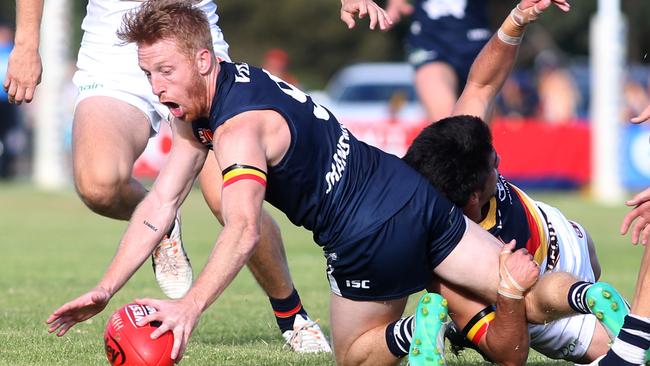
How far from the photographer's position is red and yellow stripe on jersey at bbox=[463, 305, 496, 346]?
5469mm

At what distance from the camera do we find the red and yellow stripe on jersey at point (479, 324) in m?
5.47

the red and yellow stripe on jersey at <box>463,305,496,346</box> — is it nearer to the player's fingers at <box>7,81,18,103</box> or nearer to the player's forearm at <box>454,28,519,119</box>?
the player's forearm at <box>454,28,519,119</box>

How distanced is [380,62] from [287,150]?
3871 centimetres

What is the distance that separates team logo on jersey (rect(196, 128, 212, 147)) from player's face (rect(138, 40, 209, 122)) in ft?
0.77

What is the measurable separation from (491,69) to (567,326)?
1523 millimetres

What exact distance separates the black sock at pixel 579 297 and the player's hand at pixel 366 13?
5.07 ft

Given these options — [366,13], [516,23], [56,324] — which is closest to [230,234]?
[56,324]

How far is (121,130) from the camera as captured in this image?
6.51 m

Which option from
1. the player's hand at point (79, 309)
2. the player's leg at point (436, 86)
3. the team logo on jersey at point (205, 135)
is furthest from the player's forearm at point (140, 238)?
the player's leg at point (436, 86)

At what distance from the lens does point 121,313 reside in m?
4.70

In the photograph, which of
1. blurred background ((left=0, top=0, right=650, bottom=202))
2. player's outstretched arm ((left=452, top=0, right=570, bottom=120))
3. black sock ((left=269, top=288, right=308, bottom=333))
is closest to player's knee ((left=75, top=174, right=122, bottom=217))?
black sock ((left=269, top=288, right=308, bottom=333))

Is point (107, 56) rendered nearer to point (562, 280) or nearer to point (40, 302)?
point (40, 302)

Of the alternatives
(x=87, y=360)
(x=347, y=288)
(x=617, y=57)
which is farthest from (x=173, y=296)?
(x=617, y=57)

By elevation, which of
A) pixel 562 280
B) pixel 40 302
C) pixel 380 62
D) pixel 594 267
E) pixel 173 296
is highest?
pixel 562 280
